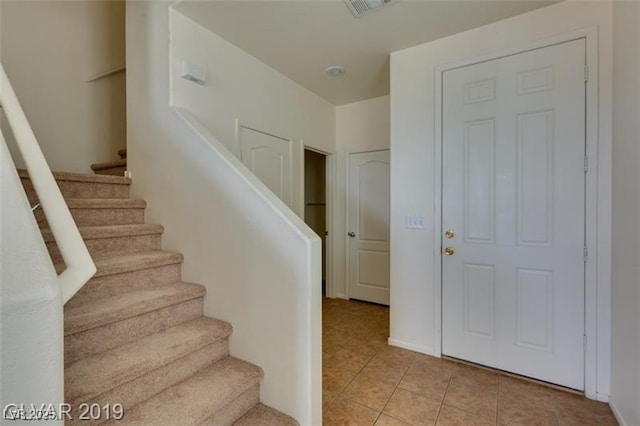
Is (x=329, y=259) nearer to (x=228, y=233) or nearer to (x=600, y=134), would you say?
(x=228, y=233)

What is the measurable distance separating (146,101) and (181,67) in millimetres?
401

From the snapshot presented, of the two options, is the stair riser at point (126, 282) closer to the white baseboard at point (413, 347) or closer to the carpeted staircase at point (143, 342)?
the carpeted staircase at point (143, 342)

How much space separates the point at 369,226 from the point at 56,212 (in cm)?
327

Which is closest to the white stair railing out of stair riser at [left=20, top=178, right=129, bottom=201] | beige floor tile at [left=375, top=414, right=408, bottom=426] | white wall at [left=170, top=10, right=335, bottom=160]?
stair riser at [left=20, top=178, right=129, bottom=201]

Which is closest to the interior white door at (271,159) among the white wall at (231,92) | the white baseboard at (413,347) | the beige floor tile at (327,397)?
the white wall at (231,92)

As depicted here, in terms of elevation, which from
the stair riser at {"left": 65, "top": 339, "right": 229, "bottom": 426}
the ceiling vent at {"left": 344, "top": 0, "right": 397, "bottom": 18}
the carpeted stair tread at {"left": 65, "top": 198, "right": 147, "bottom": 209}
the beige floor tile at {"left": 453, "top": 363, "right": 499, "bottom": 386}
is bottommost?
the beige floor tile at {"left": 453, "top": 363, "right": 499, "bottom": 386}

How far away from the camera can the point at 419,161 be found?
2.50 metres

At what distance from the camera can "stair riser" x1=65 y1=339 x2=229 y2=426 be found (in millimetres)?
1229

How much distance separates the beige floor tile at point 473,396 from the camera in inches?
70.3

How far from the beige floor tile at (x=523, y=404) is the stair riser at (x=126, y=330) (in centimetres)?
196

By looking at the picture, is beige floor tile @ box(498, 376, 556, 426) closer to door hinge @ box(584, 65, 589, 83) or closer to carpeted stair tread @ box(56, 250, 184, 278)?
door hinge @ box(584, 65, 589, 83)

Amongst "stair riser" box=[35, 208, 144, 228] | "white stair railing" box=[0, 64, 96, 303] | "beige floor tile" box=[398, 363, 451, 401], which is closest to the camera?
"white stair railing" box=[0, 64, 96, 303]

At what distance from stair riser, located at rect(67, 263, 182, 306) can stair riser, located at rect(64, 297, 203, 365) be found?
215 millimetres

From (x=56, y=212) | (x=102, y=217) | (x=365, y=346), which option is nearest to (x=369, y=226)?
(x=365, y=346)
